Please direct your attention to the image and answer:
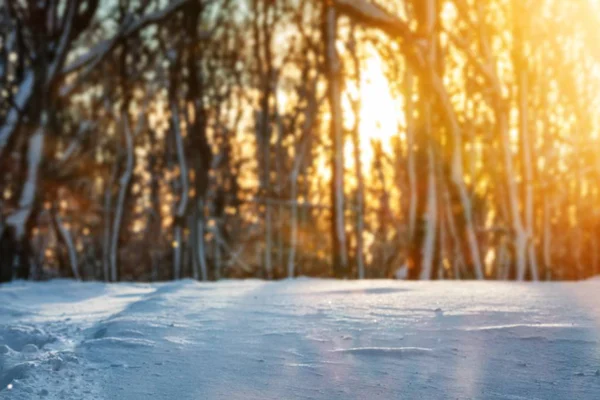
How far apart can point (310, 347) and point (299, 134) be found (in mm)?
14994

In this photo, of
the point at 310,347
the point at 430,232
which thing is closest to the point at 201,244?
the point at 430,232

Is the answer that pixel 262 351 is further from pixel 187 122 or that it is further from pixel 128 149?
pixel 128 149

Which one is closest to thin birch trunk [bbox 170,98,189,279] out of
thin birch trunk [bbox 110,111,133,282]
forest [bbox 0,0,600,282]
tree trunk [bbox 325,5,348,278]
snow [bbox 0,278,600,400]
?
forest [bbox 0,0,600,282]

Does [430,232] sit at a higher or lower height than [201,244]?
lower

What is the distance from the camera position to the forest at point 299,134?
823 cm

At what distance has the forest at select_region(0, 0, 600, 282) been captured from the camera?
8234 millimetres

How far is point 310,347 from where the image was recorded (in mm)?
2646

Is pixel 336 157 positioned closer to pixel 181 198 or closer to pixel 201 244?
pixel 201 244

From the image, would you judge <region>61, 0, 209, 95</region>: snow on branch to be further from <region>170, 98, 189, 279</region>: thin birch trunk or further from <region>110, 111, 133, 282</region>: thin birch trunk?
<region>110, 111, 133, 282</region>: thin birch trunk

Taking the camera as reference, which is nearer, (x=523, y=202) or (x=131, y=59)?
(x=523, y=202)

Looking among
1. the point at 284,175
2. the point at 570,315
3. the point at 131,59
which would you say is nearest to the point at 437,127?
the point at 570,315

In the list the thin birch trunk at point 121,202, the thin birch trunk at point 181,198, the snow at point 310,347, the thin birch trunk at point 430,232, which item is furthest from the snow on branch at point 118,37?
the snow at point 310,347

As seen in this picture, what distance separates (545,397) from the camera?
211 cm

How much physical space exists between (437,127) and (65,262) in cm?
610
